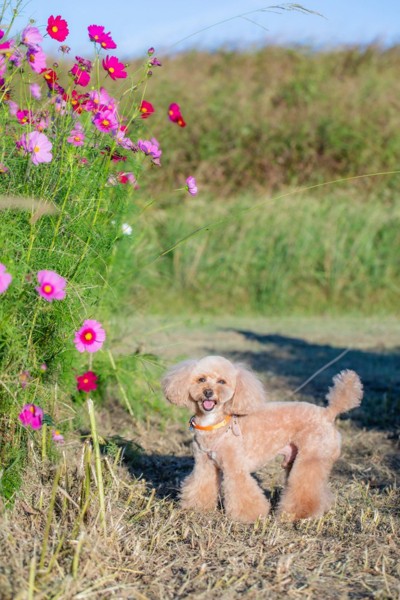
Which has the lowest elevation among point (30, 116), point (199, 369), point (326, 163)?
point (199, 369)

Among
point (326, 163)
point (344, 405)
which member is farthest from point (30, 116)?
point (326, 163)

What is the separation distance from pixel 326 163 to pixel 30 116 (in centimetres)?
1139

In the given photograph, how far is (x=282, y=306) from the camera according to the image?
11.1 m

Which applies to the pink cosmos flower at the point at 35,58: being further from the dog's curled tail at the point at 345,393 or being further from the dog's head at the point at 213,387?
the dog's curled tail at the point at 345,393

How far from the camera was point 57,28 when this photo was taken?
11.5ft

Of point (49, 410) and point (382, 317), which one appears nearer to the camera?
point (49, 410)

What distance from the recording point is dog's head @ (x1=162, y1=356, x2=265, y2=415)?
12.0 ft

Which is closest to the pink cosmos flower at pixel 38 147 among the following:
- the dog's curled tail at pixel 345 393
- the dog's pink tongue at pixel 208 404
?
the dog's pink tongue at pixel 208 404

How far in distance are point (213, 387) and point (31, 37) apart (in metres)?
1.58

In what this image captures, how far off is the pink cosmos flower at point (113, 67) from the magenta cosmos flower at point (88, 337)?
105cm

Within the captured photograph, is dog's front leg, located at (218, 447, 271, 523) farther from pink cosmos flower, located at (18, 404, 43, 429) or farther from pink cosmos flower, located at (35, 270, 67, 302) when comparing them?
pink cosmos flower, located at (35, 270, 67, 302)

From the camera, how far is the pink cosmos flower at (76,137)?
142 inches

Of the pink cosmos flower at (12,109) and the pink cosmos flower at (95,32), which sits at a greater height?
the pink cosmos flower at (95,32)

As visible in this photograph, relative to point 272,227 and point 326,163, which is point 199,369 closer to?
point 272,227
